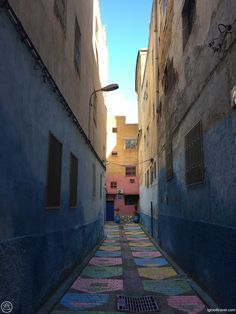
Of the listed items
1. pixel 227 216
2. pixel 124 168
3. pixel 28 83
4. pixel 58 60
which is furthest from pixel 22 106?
pixel 124 168

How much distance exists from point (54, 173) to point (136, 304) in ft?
10.1

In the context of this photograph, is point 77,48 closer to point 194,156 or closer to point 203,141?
point 194,156

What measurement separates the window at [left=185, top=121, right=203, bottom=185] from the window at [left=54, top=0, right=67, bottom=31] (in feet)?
12.7

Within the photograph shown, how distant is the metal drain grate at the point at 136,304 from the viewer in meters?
5.66

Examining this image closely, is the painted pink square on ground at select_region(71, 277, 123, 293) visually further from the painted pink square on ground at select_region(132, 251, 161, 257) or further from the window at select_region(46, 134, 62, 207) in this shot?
the painted pink square on ground at select_region(132, 251, 161, 257)

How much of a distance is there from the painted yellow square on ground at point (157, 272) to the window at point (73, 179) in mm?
2735

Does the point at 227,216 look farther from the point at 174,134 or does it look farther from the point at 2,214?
the point at 174,134

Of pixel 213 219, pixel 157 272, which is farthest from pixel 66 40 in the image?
pixel 157 272

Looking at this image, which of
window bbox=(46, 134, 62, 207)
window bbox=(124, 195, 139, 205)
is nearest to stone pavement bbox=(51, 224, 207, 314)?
window bbox=(46, 134, 62, 207)

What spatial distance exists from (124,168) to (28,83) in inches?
1119

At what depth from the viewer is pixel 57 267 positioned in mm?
6773

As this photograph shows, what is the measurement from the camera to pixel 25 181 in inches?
189

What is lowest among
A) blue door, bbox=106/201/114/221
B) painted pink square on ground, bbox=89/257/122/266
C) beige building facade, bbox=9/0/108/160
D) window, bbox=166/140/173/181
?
painted pink square on ground, bbox=89/257/122/266

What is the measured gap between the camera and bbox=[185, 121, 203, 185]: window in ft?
22.6
